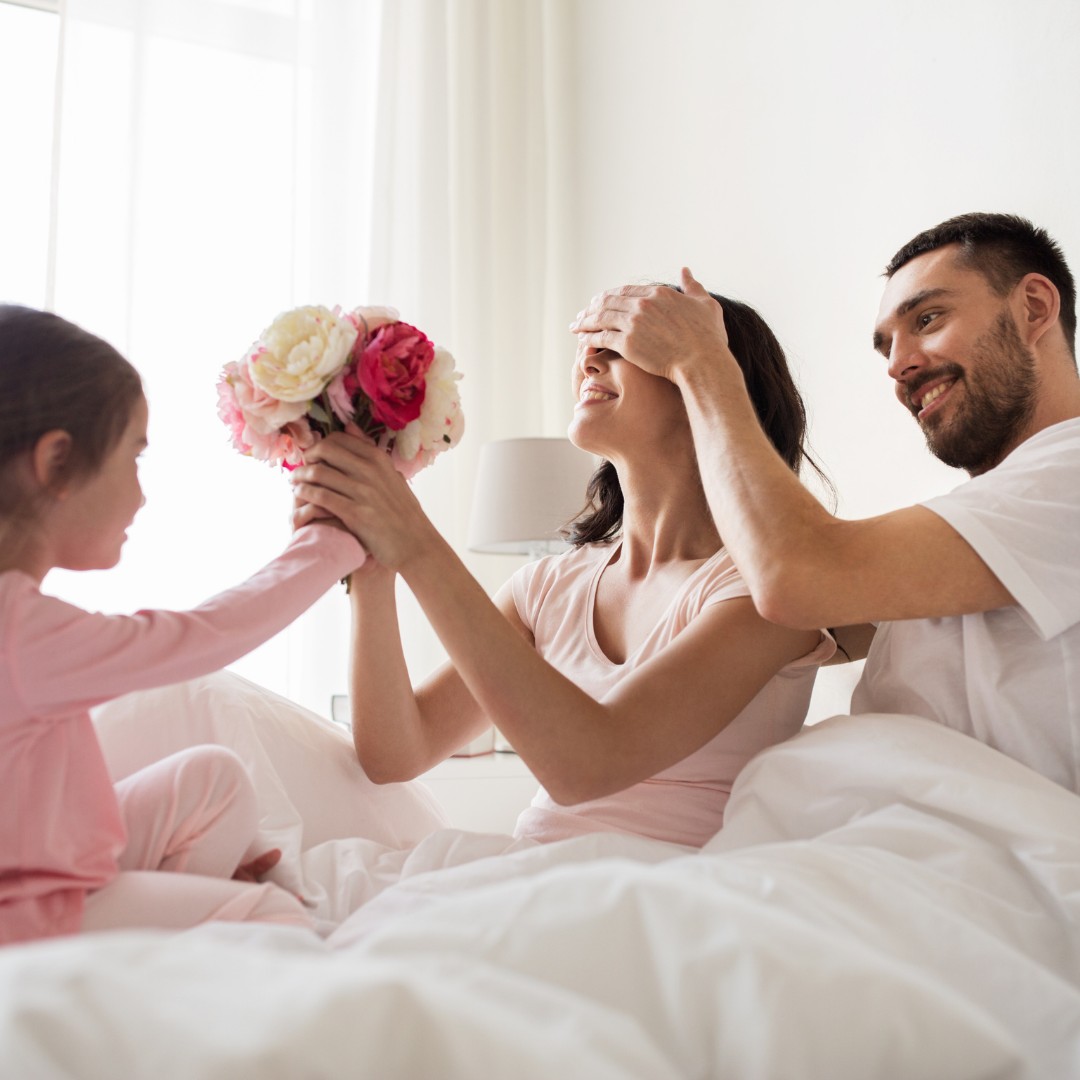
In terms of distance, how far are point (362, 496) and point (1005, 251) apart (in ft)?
3.52

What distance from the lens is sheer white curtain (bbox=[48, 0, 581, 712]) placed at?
345cm

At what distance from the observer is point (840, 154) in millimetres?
2725

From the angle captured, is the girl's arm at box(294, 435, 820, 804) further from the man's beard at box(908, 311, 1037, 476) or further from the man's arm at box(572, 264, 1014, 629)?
the man's beard at box(908, 311, 1037, 476)

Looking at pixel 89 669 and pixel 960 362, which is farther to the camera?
pixel 960 362

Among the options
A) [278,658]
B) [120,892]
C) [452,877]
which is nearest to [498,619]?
[452,877]

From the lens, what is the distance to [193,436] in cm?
349

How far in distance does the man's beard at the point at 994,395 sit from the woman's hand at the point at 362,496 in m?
0.86

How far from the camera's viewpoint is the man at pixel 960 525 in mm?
1320

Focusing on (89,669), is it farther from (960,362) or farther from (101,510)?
(960,362)

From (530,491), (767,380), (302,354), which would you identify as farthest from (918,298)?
(530,491)

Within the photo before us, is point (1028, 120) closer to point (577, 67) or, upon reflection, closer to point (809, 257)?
point (809, 257)

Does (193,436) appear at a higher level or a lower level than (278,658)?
higher

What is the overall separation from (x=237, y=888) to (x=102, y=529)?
A: 0.40m

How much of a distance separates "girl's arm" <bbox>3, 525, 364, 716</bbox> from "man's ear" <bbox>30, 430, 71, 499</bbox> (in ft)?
0.40
